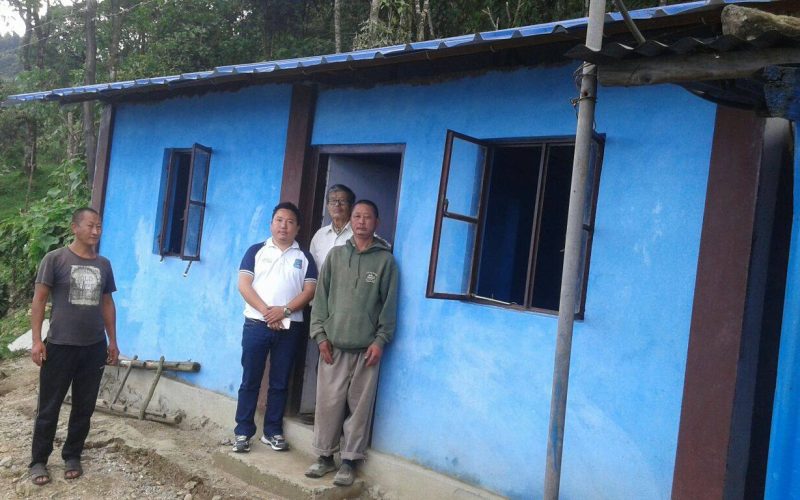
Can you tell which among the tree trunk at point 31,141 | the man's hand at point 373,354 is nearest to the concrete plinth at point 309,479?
the man's hand at point 373,354

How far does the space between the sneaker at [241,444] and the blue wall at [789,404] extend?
3.49m

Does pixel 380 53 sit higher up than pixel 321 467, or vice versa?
pixel 380 53

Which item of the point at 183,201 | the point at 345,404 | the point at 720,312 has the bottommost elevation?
the point at 345,404

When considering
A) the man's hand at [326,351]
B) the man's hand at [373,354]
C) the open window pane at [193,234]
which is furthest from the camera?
the open window pane at [193,234]

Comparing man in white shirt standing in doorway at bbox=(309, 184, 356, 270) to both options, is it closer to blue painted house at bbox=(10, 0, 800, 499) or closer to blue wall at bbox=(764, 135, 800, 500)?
blue painted house at bbox=(10, 0, 800, 499)

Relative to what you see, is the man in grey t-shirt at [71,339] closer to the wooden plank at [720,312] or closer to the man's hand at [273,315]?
the man's hand at [273,315]

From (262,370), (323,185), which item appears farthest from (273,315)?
(323,185)

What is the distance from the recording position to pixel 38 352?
464 cm

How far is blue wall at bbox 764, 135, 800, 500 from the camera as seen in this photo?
8.94 ft

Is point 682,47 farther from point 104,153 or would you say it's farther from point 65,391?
point 104,153

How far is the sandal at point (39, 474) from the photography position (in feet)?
15.5

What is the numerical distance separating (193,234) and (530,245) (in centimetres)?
317

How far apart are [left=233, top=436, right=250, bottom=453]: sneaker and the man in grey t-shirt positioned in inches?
39.8

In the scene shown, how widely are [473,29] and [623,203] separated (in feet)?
21.6
